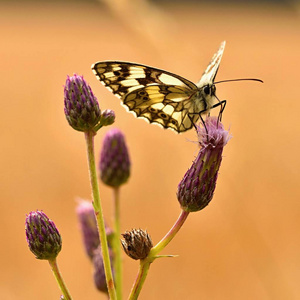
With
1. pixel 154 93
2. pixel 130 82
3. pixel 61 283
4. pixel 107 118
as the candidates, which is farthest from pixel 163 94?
pixel 61 283

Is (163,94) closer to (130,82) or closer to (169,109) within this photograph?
(169,109)

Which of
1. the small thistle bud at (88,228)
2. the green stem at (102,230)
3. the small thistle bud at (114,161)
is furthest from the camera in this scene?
the small thistle bud at (88,228)

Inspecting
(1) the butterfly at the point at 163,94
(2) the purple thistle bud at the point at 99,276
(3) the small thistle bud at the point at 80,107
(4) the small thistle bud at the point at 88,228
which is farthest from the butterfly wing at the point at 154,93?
(4) the small thistle bud at the point at 88,228

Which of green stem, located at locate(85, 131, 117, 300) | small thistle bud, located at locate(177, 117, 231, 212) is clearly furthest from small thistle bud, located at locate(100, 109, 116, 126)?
small thistle bud, located at locate(177, 117, 231, 212)

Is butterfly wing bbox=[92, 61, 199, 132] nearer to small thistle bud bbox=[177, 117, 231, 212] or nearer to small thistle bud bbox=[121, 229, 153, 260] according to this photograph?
small thistle bud bbox=[177, 117, 231, 212]

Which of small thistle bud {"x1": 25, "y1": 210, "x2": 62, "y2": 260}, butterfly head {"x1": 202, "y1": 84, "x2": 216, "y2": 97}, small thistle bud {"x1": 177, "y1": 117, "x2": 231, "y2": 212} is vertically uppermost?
butterfly head {"x1": 202, "y1": 84, "x2": 216, "y2": 97}

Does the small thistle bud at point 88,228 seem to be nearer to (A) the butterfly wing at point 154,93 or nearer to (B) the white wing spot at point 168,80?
(A) the butterfly wing at point 154,93

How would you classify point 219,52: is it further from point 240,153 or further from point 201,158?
point 240,153
